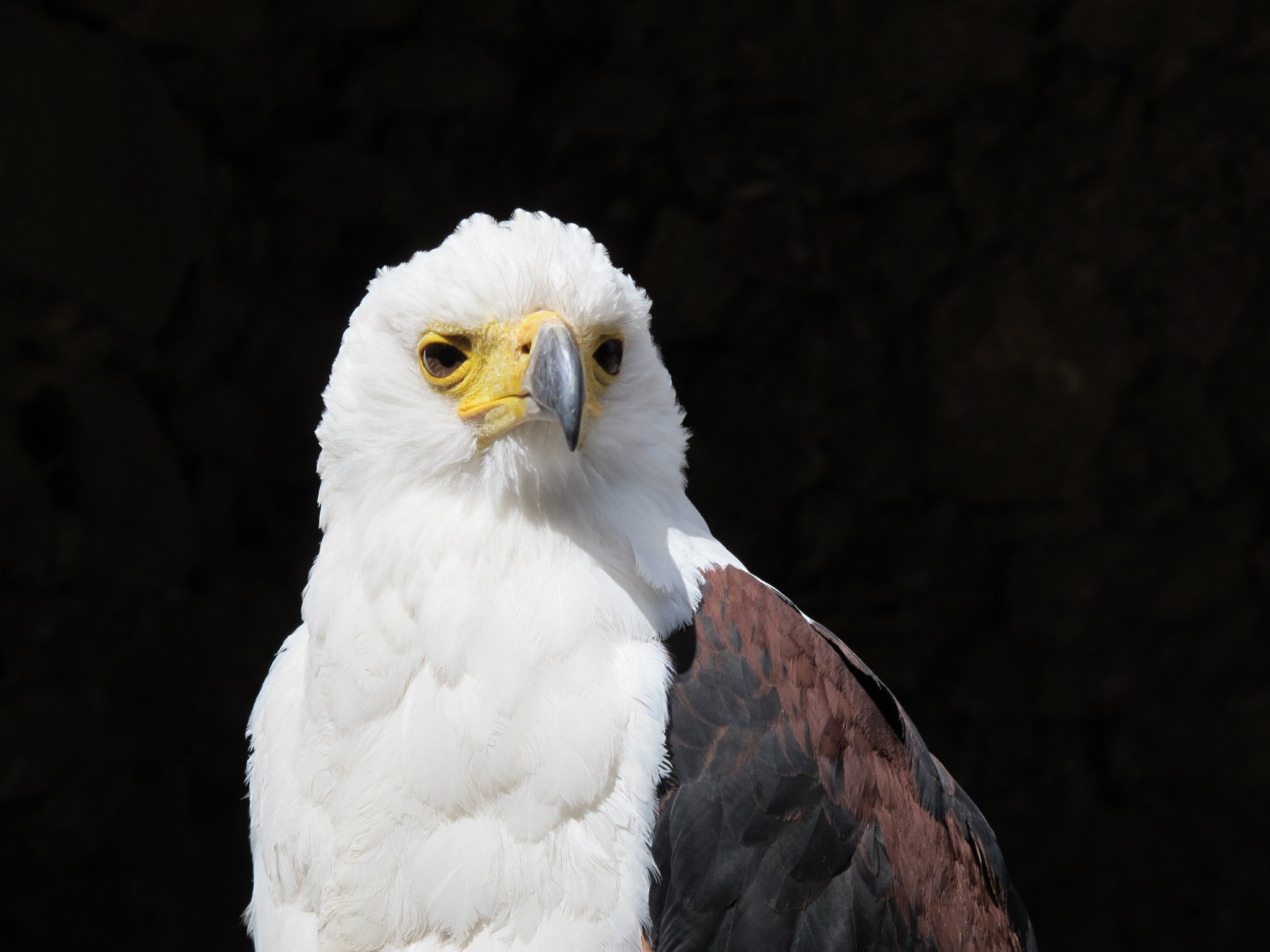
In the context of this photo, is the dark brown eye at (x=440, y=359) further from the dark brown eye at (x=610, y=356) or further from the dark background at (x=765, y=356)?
the dark background at (x=765, y=356)

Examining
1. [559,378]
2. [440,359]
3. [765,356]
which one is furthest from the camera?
[765,356]

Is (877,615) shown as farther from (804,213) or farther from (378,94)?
(378,94)

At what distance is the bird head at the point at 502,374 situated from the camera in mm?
1453

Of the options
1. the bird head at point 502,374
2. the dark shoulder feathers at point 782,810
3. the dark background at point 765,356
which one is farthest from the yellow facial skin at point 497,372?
the dark background at point 765,356

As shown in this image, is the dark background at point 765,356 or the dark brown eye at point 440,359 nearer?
the dark brown eye at point 440,359

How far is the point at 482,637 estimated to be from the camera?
1448 millimetres

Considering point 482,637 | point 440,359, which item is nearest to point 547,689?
point 482,637

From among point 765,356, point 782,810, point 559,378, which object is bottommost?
point 782,810

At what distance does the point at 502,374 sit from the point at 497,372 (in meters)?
0.01

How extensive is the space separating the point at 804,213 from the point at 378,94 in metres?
1.23

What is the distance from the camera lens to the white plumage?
1403 mm

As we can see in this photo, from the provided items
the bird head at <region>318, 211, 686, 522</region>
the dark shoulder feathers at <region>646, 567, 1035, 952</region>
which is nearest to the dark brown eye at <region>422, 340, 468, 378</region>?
the bird head at <region>318, 211, 686, 522</region>

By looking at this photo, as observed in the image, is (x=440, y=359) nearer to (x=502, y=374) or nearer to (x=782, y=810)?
(x=502, y=374)

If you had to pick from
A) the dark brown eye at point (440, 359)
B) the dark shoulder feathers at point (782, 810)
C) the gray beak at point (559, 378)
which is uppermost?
the dark brown eye at point (440, 359)
